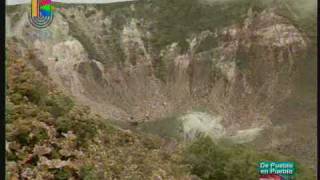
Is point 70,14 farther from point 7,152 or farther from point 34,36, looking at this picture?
point 7,152

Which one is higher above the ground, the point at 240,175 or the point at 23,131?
the point at 23,131

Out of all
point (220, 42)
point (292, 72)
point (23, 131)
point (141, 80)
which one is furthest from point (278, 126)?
point (23, 131)

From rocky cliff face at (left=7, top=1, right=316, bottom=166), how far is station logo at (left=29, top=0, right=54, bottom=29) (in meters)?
0.05

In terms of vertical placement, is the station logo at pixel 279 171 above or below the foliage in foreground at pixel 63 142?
below

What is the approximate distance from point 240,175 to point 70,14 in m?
1.41

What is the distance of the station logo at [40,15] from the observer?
4199 mm

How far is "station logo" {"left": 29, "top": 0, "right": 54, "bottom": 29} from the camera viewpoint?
4.20m

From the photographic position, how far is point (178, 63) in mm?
4176

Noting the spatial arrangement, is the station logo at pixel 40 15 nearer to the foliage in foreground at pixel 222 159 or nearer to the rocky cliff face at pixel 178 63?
the rocky cliff face at pixel 178 63

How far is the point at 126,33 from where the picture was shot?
4.20 metres

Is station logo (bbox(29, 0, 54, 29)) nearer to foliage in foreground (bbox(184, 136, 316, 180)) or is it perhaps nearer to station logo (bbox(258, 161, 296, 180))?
foliage in foreground (bbox(184, 136, 316, 180))

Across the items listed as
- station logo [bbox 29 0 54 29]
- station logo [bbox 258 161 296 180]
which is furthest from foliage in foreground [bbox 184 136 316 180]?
station logo [bbox 29 0 54 29]

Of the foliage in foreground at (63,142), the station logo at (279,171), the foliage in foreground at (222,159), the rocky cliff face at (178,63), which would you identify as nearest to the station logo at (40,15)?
the rocky cliff face at (178,63)

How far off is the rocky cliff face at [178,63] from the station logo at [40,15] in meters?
0.05
